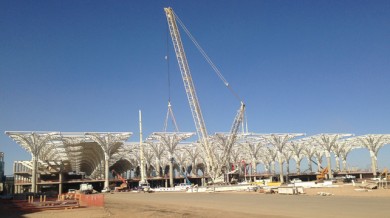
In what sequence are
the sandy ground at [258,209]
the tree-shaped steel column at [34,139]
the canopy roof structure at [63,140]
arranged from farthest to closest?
the canopy roof structure at [63,140] → the tree-shaped steel column at [34,139] → the sandy ground at [258,209]

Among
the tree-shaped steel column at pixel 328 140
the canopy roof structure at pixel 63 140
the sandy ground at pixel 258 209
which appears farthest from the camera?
the tree-shaped steel column at pixel 328 140

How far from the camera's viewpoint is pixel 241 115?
89062 millimetres

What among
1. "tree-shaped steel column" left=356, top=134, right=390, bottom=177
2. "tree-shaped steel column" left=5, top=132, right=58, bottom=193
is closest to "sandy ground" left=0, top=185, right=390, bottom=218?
"tree-shaped steel column" left=5, top=132, right=58, bottom=193

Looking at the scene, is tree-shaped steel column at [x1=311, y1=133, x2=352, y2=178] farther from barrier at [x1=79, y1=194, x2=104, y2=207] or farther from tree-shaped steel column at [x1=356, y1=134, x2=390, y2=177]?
barrier at [x1=79, y1=194, x2=104, y2=207]

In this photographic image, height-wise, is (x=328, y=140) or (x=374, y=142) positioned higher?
(x=328, y=140)

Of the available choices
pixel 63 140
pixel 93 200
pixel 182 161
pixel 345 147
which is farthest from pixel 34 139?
pixel 345 147

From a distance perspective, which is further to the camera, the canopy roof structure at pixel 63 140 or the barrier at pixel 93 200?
the canopy roof structure at pixel 63 140

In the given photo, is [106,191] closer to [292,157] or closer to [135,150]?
[135,150]

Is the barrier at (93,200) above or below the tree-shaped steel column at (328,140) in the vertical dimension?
below

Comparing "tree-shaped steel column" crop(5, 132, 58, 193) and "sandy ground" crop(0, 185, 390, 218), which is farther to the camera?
"tree-shaped steel column" crop(5, 132, 58, 193)

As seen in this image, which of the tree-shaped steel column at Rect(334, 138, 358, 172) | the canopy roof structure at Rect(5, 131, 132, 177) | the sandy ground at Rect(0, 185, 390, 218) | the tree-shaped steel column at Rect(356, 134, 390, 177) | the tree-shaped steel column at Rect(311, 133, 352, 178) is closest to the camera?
the sandy ground at Rect(0, 185, 390, 218)

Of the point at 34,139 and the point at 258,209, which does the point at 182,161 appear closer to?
the point at 34,139

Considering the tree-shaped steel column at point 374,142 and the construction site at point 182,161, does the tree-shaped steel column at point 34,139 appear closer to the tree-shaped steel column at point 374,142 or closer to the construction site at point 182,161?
the construction site at point 182,161

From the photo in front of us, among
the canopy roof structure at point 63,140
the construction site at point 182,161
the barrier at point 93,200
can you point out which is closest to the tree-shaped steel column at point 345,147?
the construction site at point 182,161
